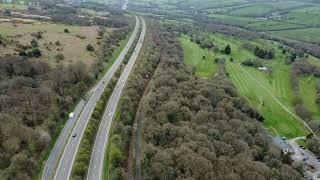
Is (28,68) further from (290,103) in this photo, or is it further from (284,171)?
(290,103)

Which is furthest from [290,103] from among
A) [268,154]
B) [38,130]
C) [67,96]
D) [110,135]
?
[38,130]

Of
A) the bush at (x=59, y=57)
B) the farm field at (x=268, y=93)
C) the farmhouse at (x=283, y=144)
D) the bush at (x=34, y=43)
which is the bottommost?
the farmhouse at (x=283, y=144)

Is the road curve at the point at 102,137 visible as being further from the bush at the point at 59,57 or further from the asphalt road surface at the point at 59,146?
the bush at the point at 59,57

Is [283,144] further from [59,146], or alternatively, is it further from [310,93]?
[59,146]

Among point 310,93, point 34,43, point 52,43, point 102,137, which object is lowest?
point 102,137

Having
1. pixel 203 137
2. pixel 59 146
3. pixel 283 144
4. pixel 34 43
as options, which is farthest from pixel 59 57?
pixel 283 144

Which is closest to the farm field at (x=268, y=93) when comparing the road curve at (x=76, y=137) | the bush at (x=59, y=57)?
the road curve at (x=76, y=137)

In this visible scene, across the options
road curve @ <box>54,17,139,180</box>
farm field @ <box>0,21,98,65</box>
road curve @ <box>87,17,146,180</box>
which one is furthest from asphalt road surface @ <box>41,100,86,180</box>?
farm field @ <box>0,21,98,65</box>

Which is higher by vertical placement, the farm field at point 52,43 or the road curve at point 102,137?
the farm field at point 52,43
